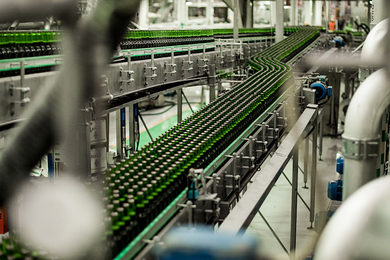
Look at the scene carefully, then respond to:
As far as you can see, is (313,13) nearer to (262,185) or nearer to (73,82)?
(262,185)

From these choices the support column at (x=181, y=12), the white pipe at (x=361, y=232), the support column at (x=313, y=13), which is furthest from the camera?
the support column at (x=313, y=13)

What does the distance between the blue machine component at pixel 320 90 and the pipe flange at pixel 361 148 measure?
130 inches

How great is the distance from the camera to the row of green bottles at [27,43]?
2.56 m

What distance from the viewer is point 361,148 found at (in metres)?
1.67


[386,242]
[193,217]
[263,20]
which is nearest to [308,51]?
[193,217]

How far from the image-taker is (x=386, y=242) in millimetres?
1006

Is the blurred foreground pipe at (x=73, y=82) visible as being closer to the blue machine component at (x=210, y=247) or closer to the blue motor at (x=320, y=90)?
the blue machine component at (x=210, y=247)

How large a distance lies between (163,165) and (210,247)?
1239 mm

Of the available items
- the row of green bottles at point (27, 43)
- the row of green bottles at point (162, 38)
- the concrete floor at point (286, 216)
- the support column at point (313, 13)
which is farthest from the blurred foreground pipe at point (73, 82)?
the support column at point (313, 13)

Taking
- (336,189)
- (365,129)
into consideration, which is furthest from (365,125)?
(336,189)

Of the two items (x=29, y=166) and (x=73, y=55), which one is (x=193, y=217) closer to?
(x=29, y=166)

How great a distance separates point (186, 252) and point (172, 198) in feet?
3.52

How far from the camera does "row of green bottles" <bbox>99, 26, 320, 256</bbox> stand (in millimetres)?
1634

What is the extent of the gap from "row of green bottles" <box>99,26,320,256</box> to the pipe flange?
0.73 metres
